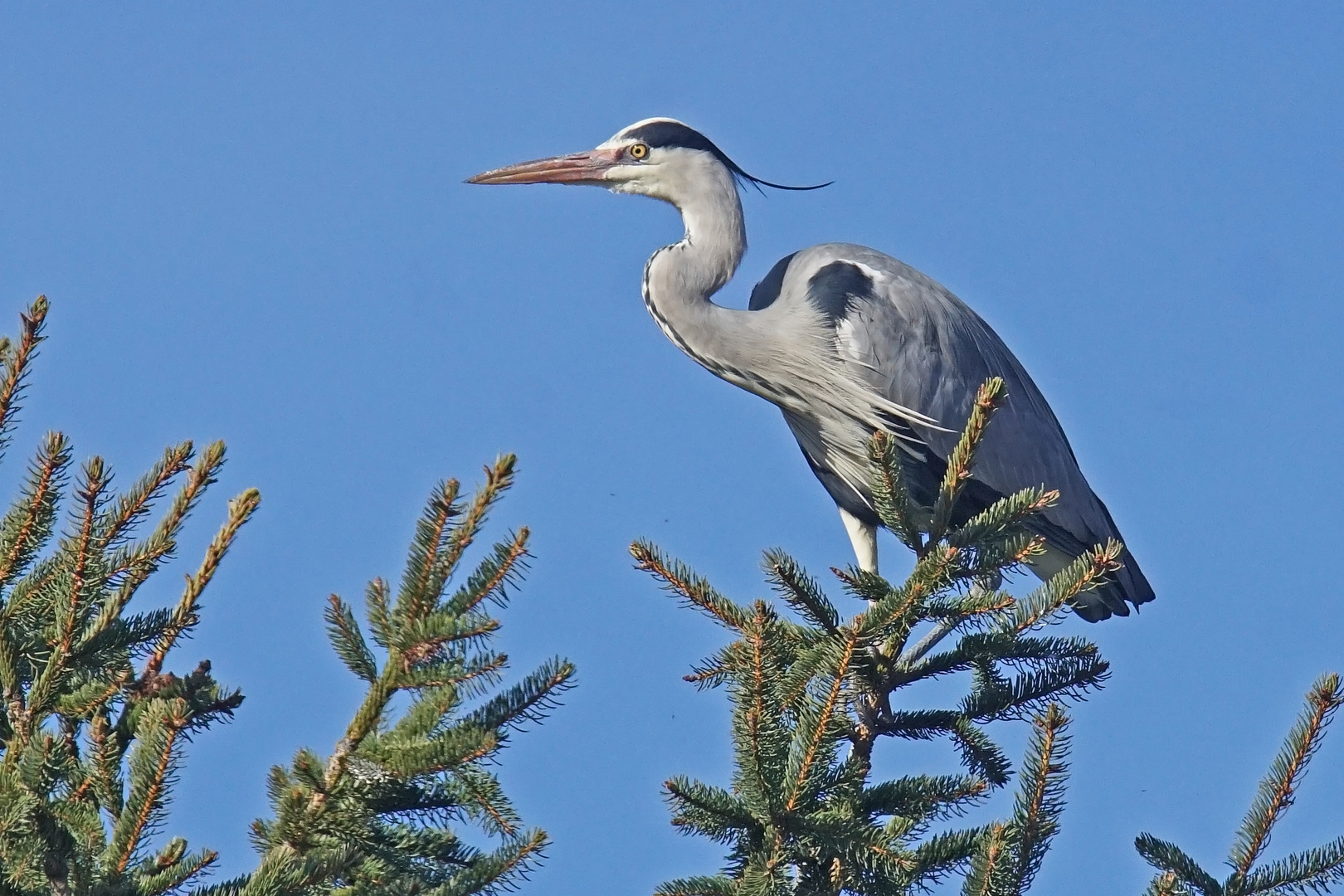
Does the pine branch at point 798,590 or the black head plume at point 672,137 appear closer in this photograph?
the pine branch at point 798,590

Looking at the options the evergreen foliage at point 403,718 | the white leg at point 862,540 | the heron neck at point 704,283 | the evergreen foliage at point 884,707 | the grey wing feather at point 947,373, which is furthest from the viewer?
the white leg at point 862,540

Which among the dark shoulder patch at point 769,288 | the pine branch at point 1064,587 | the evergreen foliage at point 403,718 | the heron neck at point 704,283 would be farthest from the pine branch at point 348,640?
the dark shoulder patch at point 769,288

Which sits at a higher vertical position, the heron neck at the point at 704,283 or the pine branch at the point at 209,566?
the heron neck at the point at 704,283

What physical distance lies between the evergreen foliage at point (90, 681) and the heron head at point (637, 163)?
3583 millimetres

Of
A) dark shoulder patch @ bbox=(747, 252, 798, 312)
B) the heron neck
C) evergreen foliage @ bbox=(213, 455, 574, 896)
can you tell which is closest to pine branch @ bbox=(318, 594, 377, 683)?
evergreen foliage @ bbox=(213, 455, 574, 896)

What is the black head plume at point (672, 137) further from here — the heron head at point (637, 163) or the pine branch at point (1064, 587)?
the pine branch at point (1064, 587)

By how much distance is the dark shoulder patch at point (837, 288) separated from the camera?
5395mm

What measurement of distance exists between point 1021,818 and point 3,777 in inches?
59.5

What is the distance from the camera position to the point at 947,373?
5.53 metres

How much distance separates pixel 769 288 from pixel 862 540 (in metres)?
1.00

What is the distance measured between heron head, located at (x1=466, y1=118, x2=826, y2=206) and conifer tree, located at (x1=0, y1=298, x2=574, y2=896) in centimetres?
348

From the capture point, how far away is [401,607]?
184cm

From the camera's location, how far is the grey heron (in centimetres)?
526

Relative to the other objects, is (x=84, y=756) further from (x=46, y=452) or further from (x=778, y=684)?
(x=778, y=684)
